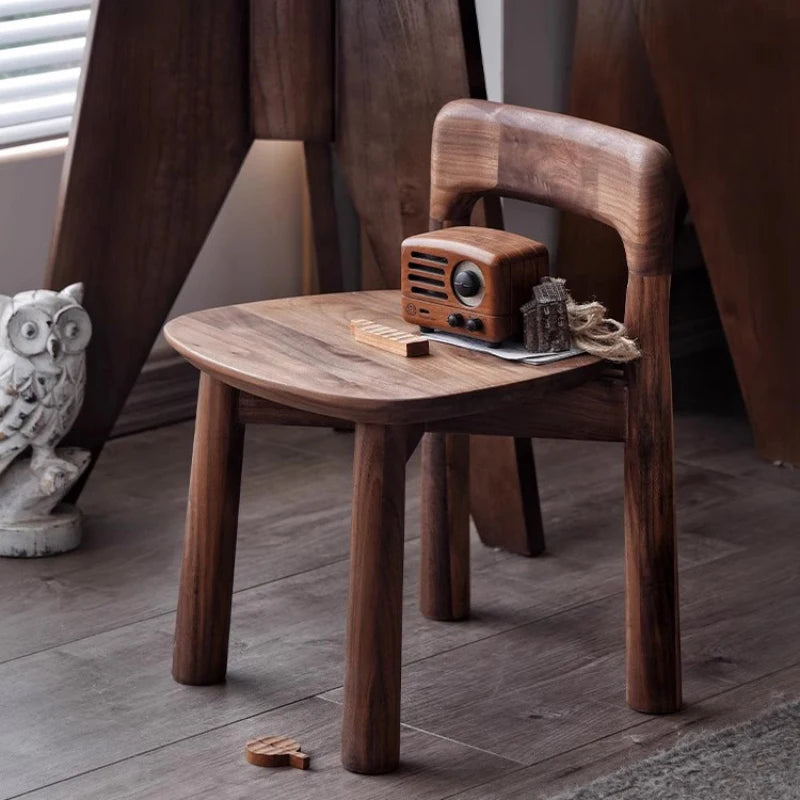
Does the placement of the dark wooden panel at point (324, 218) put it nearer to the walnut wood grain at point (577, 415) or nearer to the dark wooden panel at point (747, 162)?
the dark wooden panel at point (747, 162)

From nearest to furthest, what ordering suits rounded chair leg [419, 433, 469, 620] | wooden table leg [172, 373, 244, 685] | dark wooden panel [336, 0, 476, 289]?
wooden table leg [172, 373, 244, 685] < rounded chair leg [419, 433, 469, 620] < dark wooden panel [336, 0, 476, 289]

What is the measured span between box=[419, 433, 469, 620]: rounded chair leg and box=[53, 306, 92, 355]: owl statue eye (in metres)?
0.40

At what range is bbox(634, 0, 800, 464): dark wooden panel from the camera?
6.12 feet

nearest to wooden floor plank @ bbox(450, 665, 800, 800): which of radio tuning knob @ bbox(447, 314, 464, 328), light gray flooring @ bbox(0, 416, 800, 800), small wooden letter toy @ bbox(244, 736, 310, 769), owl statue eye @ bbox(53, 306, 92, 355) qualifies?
light gray flooring @ bbox(0, 416, 800, 800)

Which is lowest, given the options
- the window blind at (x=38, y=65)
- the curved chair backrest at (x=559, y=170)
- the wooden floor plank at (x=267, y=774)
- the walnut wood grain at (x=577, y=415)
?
the wooden floor plank at (x=267, y=774)

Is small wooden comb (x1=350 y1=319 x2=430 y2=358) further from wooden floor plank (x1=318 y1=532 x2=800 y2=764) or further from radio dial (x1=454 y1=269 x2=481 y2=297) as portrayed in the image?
wooden floor plank (x1=318 y1=532 x2=800 y2=764)

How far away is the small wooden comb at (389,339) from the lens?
1224 mm

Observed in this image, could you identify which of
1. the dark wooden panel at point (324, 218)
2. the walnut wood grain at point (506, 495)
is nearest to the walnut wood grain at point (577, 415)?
the walnut wood grain at point (506, 495)

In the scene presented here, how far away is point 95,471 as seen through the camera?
6.45ft

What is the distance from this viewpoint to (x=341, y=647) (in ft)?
4.78

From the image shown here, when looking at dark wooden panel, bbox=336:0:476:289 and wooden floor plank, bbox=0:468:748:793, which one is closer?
wooden floor plank, bbox=0:468:748:793

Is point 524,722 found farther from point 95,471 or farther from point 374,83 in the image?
point 95,471

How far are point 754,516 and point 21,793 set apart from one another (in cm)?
93

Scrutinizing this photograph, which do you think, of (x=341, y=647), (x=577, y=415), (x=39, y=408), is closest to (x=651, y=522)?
(x=577, y=415)
